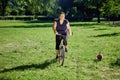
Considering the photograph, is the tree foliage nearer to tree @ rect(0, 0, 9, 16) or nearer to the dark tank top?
tree @ rect(0, 0, 9, 16)

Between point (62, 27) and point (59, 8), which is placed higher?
point (62, 27)

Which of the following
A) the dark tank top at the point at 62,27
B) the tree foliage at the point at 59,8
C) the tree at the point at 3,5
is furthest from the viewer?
the tree foliage at the point at 59,8

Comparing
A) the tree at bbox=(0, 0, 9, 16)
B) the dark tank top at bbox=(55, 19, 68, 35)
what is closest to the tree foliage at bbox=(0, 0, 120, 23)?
the tree at bbox=(0, 0, 9, 16)

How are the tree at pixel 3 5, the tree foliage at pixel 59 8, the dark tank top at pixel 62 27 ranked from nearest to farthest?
the dark tank top at pixel 62 27, the tree at pixel 3 5, the tree foliage at pixel 59 8

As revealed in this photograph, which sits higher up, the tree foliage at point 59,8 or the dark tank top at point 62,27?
the dark tank top at point 62,27

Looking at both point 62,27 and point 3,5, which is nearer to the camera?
point 62,27

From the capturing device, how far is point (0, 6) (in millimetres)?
88000

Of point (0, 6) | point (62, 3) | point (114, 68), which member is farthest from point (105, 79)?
point (62, 3)

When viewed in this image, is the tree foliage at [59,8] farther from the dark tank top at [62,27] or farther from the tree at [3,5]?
the dark tank top at [62,27]

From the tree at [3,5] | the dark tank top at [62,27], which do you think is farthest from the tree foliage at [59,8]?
the dark tank top at [62,27]

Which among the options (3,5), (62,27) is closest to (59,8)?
(3,5)

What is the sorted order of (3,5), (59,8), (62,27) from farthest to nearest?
1. (59,8)
2. (3,5)
3. (62,27)

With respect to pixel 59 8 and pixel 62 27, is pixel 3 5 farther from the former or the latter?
pixel 62 27

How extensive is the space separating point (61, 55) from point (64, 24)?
1.58 metres
